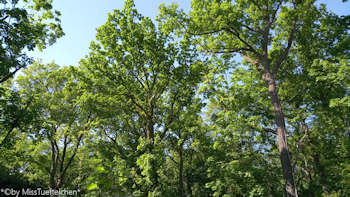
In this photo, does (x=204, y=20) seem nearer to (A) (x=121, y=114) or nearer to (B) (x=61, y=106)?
(A) (x=121, y=114)

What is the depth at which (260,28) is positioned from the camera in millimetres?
11984

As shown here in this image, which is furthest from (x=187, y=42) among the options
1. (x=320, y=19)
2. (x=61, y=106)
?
(x=61, y=106)

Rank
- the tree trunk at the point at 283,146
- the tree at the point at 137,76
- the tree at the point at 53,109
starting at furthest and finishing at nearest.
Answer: the tree at the point at 53,109 → the tree at the point at 137,76 → the tree trunk at the point at 283,146

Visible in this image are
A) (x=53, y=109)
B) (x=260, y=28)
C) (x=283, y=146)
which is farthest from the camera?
(x=53, y=109)

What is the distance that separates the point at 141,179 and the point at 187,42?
8.57 metres

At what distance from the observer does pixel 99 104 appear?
503 inches

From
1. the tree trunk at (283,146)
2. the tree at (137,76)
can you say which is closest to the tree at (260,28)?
the tree trunk at (283,146)

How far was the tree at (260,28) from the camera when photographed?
985 centimetres

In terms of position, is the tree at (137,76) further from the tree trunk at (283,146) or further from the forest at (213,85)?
the tree trunk at (283,146)

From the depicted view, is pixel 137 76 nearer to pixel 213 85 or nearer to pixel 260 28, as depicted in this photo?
pixel 213 85

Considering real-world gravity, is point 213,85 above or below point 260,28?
below

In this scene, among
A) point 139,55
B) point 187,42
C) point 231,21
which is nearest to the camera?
point 231,21

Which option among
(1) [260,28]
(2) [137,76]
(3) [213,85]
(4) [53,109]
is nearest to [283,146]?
(3) [213,85]

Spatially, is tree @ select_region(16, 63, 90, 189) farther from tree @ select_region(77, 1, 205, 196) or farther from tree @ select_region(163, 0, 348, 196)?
tree @ select_region(163, 0, 348, 196)
